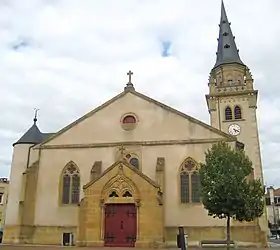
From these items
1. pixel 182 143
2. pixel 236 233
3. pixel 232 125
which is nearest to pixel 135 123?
pixel 182 143

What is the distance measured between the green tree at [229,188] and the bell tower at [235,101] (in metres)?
19.2

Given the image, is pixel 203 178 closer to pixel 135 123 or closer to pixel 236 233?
pixel 236 233

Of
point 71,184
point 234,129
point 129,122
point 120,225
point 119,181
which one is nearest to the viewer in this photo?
point 120,225

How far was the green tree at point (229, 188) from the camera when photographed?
66.8 ft

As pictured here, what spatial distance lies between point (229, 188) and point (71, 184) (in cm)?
1432

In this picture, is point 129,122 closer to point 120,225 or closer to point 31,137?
point 120,225

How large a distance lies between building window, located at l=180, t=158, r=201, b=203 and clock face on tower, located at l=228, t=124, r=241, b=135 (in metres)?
16.8

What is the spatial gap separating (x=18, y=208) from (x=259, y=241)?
18775 millimetres

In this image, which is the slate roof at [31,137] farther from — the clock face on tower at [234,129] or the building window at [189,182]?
the clock face on tower at [234,129]

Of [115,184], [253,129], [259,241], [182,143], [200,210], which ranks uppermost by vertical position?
[253,129]

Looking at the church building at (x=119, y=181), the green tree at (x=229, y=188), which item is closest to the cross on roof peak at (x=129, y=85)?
the church building at (x=119, y=181)

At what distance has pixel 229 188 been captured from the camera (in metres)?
20.3

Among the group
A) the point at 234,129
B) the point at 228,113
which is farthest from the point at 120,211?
the point at 228,113

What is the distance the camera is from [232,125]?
43906mm
